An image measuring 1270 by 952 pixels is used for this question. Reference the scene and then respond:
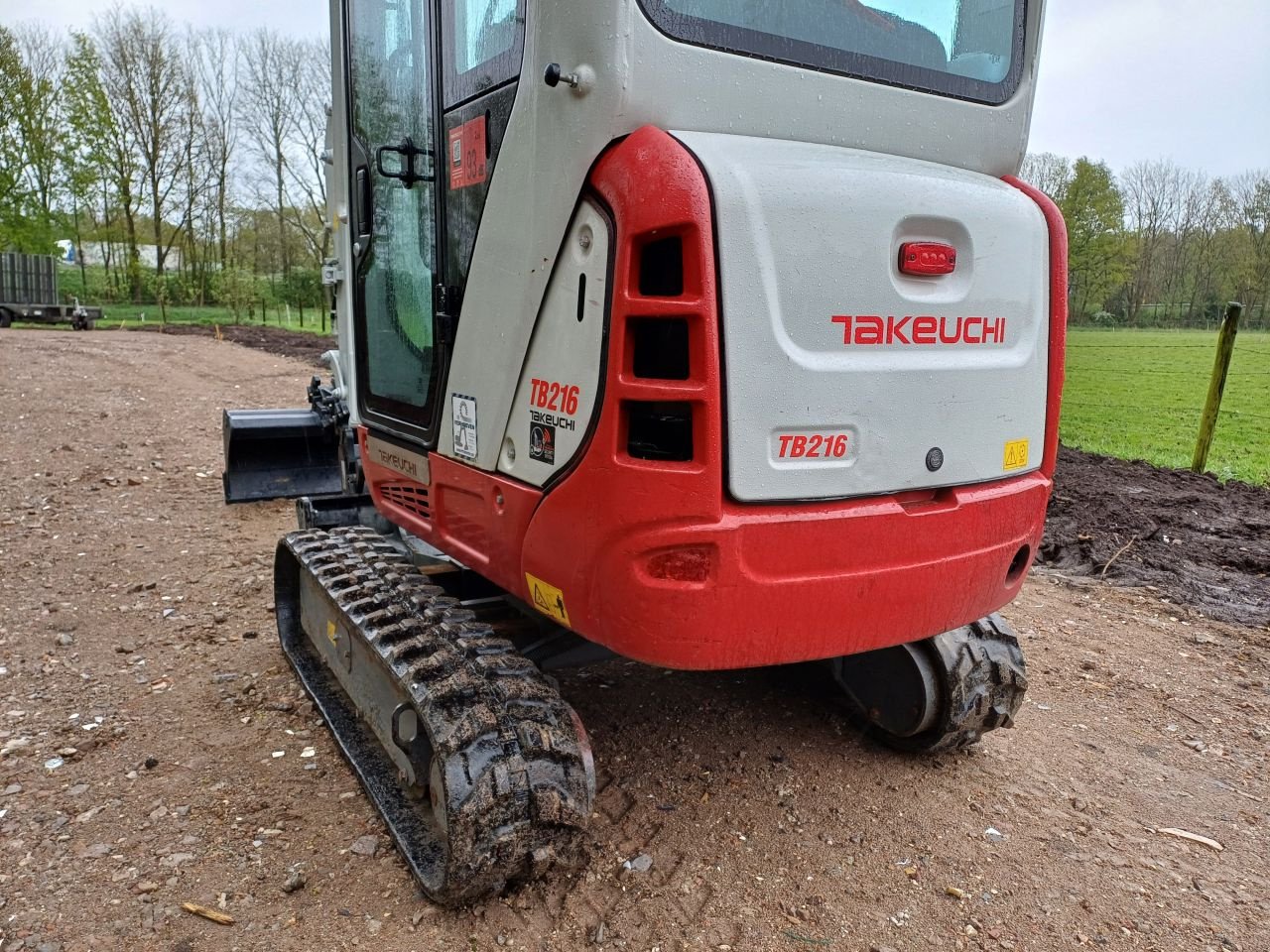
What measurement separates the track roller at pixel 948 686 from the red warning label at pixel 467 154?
2.10m

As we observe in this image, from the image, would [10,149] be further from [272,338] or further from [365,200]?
[365,200]

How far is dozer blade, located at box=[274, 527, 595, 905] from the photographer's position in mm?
2434

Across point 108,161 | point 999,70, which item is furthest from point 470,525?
point 108,161

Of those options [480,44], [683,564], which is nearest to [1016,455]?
[683,564]

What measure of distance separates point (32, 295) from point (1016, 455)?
28.8 meters

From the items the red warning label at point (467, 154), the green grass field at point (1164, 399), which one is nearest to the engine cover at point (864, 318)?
the red warning label at point (467, 154)

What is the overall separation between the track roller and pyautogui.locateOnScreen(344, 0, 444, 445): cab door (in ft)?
5.90

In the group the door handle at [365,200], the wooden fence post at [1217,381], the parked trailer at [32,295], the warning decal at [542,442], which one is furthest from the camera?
the parked trailer at [32,295]

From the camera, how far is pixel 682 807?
3.15 metres

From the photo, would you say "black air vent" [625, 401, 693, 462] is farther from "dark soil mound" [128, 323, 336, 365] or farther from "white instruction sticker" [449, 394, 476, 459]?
"dark soil mound" [128, 323, 336, 365]

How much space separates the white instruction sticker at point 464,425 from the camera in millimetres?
2793

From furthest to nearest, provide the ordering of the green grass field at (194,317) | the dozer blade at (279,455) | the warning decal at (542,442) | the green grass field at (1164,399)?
the green grass field at (194,317) < the green grass field at (1164,399) < the dozer blade at (279,455) < the warning decal at (542,442)

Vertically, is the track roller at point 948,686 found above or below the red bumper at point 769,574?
below

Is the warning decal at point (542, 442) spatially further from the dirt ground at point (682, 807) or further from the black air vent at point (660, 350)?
the dirt ground at point (682, 807)
